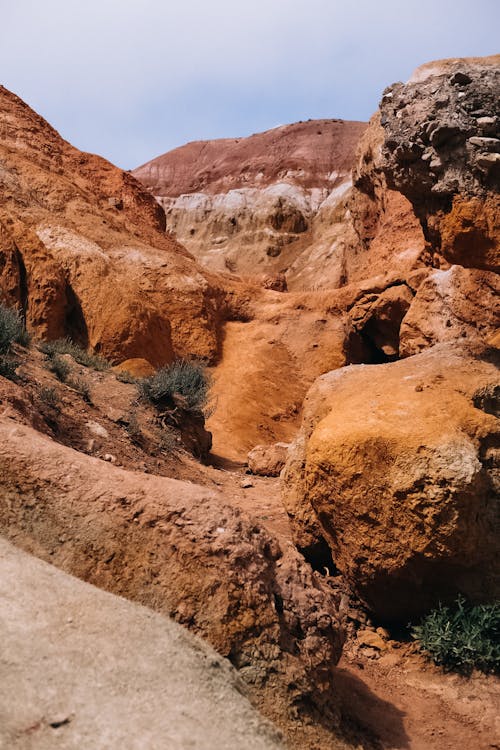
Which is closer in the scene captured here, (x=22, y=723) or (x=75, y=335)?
(x=22, y=723)

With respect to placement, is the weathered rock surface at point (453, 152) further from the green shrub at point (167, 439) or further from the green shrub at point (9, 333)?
the green shrub at point (9, 333)

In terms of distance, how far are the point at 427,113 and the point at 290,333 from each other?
1191 centimetres

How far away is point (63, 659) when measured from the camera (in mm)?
2189

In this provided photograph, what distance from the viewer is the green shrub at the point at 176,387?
932cm

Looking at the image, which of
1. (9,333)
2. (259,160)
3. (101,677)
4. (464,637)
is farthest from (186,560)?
(259,160)

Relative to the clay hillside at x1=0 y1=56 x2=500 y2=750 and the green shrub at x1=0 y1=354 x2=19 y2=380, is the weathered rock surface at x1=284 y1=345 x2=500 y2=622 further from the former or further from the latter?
the green shrub at x1=0 y1=354 x2=19 y2=380

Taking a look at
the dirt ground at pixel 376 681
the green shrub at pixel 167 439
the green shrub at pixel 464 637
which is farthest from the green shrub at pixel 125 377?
the green shrub at pixel 464 637

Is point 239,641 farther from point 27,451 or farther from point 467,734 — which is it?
point 467,734

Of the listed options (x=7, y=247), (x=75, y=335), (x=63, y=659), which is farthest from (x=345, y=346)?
(x=63, y=659)

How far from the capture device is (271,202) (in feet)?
127

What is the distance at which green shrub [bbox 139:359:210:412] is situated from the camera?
932 cm

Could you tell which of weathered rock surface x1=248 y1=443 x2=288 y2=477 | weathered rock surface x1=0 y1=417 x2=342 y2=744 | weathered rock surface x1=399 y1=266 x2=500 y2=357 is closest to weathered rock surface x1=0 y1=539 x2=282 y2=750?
weathered rock surface x1=0 y1=417 x2=342 y2=744

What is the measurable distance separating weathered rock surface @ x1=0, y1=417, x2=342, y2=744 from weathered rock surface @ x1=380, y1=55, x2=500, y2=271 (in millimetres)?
3062

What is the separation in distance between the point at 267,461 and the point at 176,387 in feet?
5.29
